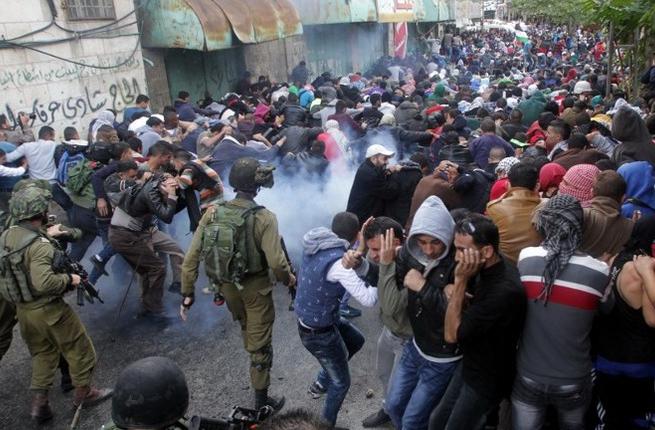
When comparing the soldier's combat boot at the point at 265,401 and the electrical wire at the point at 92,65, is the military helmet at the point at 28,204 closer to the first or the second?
the soldier's combat boot at the point at 265,401

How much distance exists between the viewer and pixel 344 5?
17.9 metres

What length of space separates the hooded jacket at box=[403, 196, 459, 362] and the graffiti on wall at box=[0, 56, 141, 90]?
311 inches

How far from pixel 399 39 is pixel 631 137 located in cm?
2128

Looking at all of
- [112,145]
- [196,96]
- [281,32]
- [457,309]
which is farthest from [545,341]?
[281,32]

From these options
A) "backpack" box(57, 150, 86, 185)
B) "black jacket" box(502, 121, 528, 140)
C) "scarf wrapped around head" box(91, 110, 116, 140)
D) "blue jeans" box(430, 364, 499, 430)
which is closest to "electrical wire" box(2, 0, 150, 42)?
"scarf wrapped around head" box(91, 110, 116, 140)

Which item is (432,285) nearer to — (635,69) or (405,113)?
(405,113)

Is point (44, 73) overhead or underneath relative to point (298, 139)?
overhead

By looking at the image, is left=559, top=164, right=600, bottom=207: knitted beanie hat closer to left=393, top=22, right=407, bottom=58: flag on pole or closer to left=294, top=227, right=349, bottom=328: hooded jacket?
left=294, top=227, right=349, bottom=328: hooded jacket

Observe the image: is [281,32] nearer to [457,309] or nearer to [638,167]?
[638,167]

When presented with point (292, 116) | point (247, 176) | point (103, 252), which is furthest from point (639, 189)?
point (292, 116)

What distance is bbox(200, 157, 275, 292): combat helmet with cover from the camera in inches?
139

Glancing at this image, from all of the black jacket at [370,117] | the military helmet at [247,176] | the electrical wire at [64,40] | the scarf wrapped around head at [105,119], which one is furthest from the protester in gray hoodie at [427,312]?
the electrical wire at [64,40]

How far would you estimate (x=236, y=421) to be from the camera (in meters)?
1.97

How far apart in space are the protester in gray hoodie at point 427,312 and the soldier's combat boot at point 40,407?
259 centimetres
